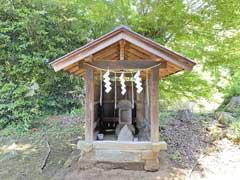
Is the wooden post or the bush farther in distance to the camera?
the bush

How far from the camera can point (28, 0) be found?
7059 millimetres

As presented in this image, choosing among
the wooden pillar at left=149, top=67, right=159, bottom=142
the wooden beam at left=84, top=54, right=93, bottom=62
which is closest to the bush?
the wooden beam at left=84, top=54, right=93, bottom=62

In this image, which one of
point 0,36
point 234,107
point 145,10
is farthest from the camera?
point 234,107

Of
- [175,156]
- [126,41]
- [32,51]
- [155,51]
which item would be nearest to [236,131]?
[175,156]

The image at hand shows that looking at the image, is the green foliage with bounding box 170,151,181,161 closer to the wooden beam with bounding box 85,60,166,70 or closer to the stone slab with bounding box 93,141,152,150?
the stone slab with bounding box 93,141,152,150

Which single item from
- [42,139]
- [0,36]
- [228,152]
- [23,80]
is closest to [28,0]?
[0,36]

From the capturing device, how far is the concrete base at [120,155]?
3.88 metres

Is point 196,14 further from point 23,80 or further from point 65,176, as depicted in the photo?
point 23,80

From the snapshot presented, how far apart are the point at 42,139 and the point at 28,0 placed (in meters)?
4.28

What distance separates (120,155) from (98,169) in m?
0.45

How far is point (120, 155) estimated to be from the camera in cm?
390

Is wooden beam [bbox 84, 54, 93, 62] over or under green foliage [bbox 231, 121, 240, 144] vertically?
over

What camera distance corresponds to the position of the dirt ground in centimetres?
385

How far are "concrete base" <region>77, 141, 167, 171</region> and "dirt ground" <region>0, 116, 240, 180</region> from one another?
0.11 meters
